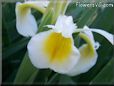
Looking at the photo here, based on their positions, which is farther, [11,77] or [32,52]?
[11,77]

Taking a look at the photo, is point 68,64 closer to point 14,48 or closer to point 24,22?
point 24,22

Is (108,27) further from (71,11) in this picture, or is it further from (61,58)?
(61,58)

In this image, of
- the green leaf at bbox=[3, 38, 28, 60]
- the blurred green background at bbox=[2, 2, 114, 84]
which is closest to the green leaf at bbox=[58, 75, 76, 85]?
the blurred green background at bbox=[2, 2, 114, 84]

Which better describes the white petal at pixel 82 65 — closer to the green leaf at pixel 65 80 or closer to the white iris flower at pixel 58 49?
the white iris flower at pixel 58 49

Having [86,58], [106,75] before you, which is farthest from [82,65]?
[106,75]

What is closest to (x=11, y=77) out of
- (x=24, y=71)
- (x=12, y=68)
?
(x=12, y=68)

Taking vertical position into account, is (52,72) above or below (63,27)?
below

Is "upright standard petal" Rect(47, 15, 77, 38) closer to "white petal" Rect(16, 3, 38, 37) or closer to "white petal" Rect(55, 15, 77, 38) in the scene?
"white petal" Rect(55, 15, 77, 38)
